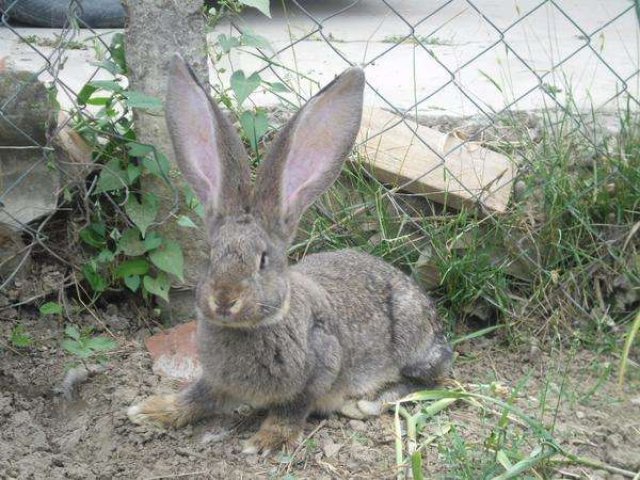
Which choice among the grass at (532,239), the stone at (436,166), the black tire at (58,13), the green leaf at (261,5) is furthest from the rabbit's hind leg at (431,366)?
the black tire at (58,13)

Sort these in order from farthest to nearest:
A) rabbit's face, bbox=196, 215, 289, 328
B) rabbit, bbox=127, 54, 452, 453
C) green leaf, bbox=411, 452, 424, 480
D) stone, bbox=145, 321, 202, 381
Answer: stone, bbox=145, 321, 202, 381 → rabbit, bbox=127, 54, 452, 453 → rabbit's face, bbox=196, 215, 289, 328 → green leaf, bbox=411, 452, 424, 480

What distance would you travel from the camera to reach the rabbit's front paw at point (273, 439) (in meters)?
3.37

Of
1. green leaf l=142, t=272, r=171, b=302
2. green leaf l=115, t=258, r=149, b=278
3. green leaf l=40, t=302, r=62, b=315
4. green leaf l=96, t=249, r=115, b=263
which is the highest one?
green leaf l=96, t=249, r=115, b=263

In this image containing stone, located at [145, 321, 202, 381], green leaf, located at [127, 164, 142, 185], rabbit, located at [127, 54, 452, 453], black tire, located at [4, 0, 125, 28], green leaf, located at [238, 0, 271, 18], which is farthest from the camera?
black tire, located at [4, 0, 125, 28]

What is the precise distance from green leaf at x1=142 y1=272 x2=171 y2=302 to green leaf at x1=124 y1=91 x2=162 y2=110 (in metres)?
0.76

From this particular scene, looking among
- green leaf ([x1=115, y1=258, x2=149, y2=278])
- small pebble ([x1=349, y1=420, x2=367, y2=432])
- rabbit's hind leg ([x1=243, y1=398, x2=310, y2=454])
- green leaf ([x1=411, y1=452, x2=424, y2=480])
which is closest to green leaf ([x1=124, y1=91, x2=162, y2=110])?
green leaf ([x1=115, y1=258, x2=149, y2=278])

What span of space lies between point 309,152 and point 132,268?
1.06m

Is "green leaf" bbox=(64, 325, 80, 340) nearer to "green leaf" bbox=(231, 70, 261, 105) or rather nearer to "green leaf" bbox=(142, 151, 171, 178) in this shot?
"green leaf" bbox=(142, 151, 171, 178)

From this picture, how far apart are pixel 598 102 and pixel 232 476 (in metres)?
3.07

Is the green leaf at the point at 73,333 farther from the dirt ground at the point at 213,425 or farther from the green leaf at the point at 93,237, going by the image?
the green leaf at the point at 93,237

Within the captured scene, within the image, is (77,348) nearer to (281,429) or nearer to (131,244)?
(131,244)

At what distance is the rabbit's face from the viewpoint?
2943 millimetres

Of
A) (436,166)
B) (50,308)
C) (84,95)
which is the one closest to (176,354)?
(50,308)

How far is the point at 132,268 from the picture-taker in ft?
13.0
